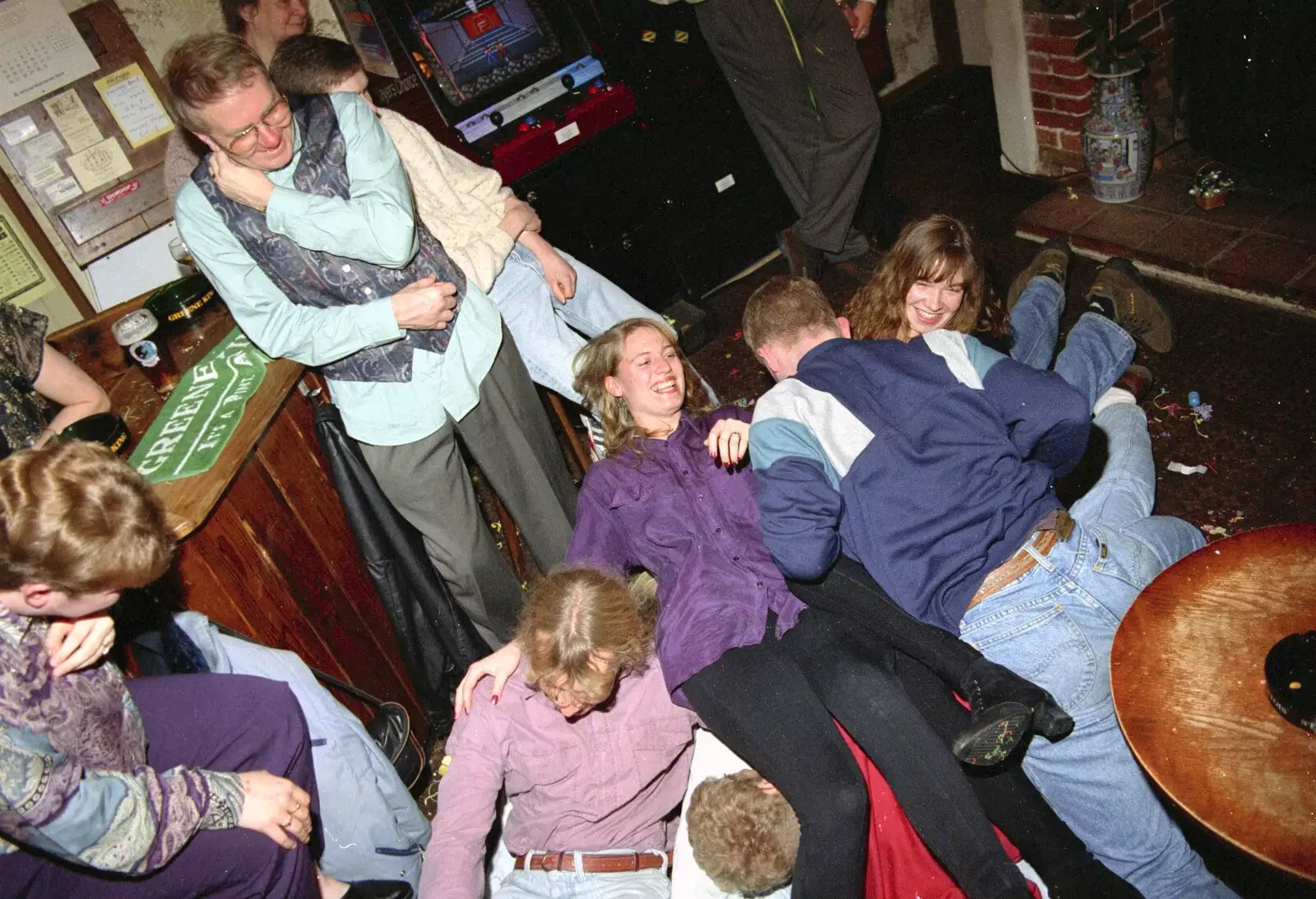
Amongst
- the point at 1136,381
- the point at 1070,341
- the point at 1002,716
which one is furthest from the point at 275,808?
the point at 1136,381

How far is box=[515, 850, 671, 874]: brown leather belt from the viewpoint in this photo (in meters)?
1.95

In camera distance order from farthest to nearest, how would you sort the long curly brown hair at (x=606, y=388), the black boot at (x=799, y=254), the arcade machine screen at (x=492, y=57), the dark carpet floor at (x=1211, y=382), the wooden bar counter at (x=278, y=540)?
the black boot at (x=799, y=254)
the arcade machine screen at (x=492, y=57)
the dark carpet floor at (x=1211, y=382)
the long curly brown hair at (x=606, y=388)
the wooden bar counter at (x=278, y=540)

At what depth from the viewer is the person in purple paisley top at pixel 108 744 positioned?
1439mm

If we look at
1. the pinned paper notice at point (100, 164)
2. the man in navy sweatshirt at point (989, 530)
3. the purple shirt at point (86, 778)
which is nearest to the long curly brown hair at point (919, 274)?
the man in navy sweatshirt at point (989, 530)

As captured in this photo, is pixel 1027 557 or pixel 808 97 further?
pixel 808 97

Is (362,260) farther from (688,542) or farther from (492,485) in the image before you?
(688,542)

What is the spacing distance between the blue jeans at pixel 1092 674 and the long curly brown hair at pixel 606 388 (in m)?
0.91

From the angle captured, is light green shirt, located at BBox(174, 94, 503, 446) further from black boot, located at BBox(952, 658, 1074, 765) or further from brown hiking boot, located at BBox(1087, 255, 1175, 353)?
brown hiking boot, located at BBox(1087, 255, 1175, 353)

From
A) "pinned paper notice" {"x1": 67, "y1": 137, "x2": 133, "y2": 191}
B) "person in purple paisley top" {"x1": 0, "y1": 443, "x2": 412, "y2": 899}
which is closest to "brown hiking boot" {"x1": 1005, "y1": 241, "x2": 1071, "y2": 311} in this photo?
"person in purple paisley top" {"x1": 0, "y1": 443, "x2": 412, "y2": 899}

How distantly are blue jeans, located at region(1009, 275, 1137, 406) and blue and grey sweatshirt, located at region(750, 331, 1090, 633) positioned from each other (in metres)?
0.61

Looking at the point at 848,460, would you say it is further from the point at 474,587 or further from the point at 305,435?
the point at 305,435

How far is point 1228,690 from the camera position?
147cm

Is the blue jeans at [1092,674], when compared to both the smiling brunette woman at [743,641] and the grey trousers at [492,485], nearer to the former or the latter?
the smiling brunette woman at [743,641]

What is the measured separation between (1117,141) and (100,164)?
445cm
